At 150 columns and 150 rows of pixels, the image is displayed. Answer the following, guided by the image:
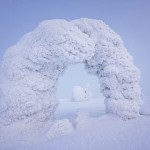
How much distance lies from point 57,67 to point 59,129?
5.09 ft

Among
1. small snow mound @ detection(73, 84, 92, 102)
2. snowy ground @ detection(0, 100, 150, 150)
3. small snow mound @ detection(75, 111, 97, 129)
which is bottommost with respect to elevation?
snowy ground @ detection(0, 100, 150, 150)

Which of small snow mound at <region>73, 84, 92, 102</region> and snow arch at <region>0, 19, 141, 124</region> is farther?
small snow mound at <region>73, 84, 92, 102</region>

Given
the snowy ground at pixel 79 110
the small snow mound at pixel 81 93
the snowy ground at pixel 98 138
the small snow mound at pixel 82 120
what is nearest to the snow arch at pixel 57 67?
the snowy ground at pixel 98 138

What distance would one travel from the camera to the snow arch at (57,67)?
4695mm

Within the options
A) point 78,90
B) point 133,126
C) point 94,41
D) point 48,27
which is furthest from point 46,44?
point 78,90

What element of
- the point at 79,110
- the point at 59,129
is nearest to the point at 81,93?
the point at 79,110

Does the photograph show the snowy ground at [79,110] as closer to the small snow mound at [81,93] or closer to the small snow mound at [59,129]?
the small snow mound at [81,93]

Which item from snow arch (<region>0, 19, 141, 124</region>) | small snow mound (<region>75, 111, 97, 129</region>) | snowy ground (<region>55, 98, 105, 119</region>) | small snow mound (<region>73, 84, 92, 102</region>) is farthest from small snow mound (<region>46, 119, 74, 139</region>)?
small snow mound (<region>73, 84, 92, 102</region>)

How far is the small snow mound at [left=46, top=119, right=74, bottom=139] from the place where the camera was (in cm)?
445

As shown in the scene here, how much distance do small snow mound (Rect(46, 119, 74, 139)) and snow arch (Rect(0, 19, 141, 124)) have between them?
644mm

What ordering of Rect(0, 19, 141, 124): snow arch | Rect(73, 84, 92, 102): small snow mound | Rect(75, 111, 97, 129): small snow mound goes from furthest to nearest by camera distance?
Rect(73, 84, 92, 102): small snow mound
Rect(75, 111, 97, 129): small snow mound
Rect(0, 19, 141, 124): snow arch

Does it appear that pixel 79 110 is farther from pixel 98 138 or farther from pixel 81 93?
pixel 81 93

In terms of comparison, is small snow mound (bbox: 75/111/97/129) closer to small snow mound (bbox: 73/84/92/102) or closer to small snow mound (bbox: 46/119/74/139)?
small snow mound (bbox: 46/119/74/139)

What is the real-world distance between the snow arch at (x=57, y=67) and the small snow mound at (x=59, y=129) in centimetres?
64
